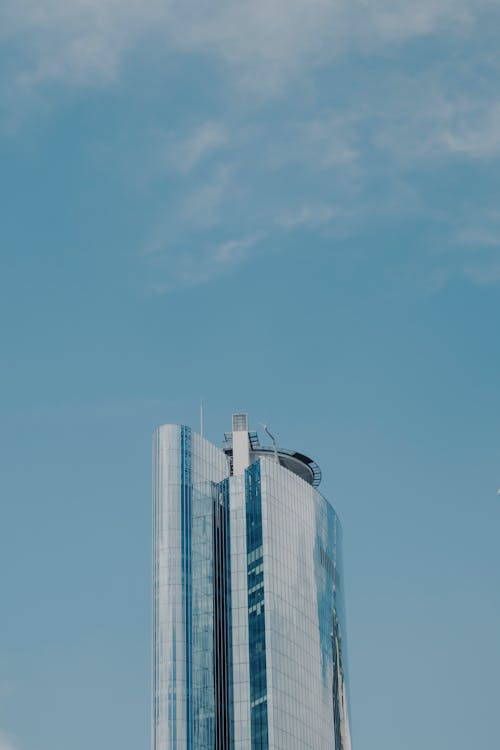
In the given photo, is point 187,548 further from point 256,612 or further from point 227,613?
point 256,612

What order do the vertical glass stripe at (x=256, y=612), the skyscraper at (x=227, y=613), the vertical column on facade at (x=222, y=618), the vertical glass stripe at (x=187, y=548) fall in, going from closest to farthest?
the vertical glass stripe at (x=187, y=548) → the skyscraper at (x=227, y=613) → the vertical column on facade at (x=222, y=618) → the vertical glass stripe at (x=256, y=612)

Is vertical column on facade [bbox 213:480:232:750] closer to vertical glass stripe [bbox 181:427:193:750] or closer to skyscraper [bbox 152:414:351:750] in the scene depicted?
skyscraper [bbox 152:414:351:750]

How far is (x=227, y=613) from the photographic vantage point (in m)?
189

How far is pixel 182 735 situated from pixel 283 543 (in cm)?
3245

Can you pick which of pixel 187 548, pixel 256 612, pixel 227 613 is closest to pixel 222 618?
pixel 227 613

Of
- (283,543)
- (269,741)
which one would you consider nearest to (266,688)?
(269,741)

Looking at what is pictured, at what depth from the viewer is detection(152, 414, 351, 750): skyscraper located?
7032 inches

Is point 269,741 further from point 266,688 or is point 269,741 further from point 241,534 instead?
point 241,534

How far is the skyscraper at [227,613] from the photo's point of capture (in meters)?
179

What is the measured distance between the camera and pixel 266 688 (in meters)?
184

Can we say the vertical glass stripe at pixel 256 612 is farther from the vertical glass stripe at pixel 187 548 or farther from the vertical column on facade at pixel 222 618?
the vertical glass stripe at pixel 187 548

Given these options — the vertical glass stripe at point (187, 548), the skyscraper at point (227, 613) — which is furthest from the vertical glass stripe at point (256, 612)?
the vertical glass stripe at point (187, 548)

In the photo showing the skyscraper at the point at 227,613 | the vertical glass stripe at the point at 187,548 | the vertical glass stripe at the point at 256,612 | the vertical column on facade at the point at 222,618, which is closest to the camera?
the vertical glass stripe at the point at 187,548

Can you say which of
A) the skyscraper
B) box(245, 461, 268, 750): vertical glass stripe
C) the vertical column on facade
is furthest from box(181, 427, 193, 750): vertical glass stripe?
box(245, 461, 268, 750): vertical glass stripe
